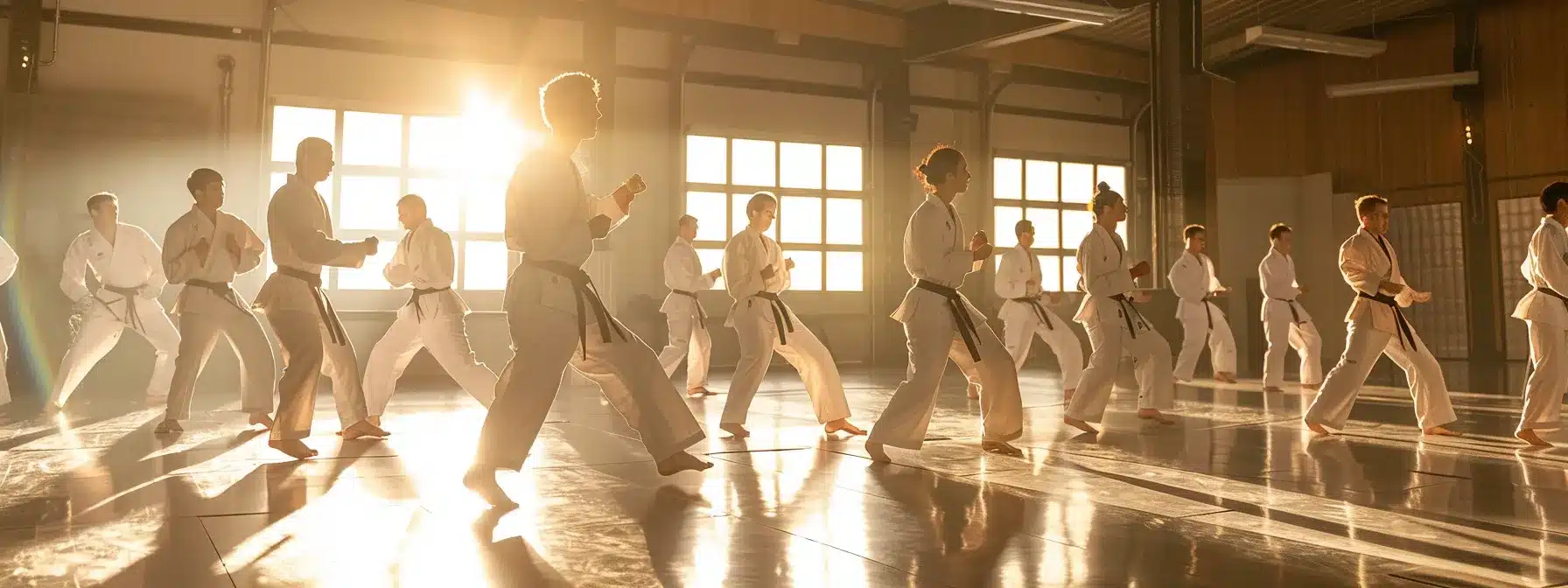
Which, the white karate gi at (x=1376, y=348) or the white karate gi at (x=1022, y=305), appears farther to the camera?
the white karate gi at (x=1022, y=305)

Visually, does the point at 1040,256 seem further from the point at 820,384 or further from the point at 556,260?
the point at 556,260

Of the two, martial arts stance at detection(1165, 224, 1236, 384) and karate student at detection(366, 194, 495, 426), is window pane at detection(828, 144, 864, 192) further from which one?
karate student at detection(366, 194, 495, 426)

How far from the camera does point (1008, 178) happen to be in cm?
1437

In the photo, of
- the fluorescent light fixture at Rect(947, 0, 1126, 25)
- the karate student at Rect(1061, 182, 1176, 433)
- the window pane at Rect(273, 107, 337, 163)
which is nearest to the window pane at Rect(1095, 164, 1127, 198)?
the fluorescent light fixture at Rect(947, 0, 1126, 25)

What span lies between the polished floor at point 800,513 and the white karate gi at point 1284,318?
145 inches

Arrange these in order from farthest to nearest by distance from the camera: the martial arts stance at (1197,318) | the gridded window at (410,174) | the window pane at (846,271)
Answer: the window pane at (846,271), the gridded window at (410,174), the martial arts stance at (1197,318)

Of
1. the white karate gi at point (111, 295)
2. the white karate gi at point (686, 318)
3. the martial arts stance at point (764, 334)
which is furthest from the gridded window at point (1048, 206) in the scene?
the white karate gi at point (111, 295)

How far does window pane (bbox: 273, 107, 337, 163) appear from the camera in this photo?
1025 cm

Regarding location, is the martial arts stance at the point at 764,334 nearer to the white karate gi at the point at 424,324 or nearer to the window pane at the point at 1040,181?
the white karate gi at the point at 424,324

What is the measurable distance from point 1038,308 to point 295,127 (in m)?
6.93

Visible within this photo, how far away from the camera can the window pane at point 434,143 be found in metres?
10.8

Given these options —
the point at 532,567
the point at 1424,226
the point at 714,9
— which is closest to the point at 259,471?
the point at 532,567

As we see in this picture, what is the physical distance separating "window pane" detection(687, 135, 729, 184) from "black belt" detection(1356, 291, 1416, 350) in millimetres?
7960

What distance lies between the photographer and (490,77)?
11148 mm
